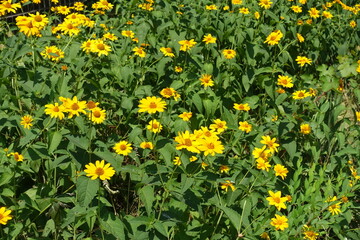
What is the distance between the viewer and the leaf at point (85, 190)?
1770 millimetres

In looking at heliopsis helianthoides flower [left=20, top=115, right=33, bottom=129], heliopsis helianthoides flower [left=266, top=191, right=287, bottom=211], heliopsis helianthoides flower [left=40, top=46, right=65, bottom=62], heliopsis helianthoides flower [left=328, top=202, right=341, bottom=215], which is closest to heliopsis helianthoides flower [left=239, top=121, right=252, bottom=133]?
heliopsis helianthoides flower [left=266, top=191, right=287, bottom=211]

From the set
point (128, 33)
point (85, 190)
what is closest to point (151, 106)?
point (85, 190)

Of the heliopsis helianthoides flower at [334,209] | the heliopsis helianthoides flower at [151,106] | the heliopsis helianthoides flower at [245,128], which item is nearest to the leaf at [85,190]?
the heliopsis helianthoides flower at [151,106]

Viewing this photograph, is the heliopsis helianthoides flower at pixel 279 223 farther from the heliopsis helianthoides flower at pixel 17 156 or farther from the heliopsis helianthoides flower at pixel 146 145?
the heliopsis helianthoides flower at pixel 17 156

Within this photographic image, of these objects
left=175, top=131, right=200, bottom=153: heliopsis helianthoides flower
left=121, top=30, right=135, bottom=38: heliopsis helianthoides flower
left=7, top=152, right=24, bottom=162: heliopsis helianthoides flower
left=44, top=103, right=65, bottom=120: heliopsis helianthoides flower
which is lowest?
left=7, top=152, right=24, bottom=162: heliopsis helianthoides flower

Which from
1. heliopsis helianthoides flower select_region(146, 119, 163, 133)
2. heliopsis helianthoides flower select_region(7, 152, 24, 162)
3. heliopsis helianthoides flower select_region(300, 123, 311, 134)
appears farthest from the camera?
heliopsis helianthoides flower select_region(300, 123, 311, 134)

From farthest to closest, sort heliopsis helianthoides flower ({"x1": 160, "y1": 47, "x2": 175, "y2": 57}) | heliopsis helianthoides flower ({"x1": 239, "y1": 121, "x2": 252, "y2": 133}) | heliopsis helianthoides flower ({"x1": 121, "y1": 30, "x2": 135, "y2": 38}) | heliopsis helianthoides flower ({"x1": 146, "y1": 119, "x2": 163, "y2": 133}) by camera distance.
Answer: heliopsis helianthoides flower ({"x1": 121, "y1": 30, "x2": 135, "y2": 38}) → heliopsis helianthoides flower ({"x1": 160, "y1": 47, "x2": 175, "y2": 57}) → heliopsis helianthoides flower ({"x1": 239, "y1": 121, "x2": 252, "y2": 133}) → heliopsis helianthoides flower ({"x1": 146, "y1": 119, "x2": 163, "y2": 133})

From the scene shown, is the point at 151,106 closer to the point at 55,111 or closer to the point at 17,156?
the point at 55,111

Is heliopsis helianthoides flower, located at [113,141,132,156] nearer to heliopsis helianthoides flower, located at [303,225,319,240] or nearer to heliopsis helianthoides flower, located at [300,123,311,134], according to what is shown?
heliopsis helianthoides flower, located at [303,225,319,240]

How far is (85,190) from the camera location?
178 cm

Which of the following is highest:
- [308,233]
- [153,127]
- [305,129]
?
[153,127]

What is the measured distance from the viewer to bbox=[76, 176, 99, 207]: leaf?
1.77 meters

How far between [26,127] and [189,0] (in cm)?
270

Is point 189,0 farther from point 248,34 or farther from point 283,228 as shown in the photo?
point 283,228
